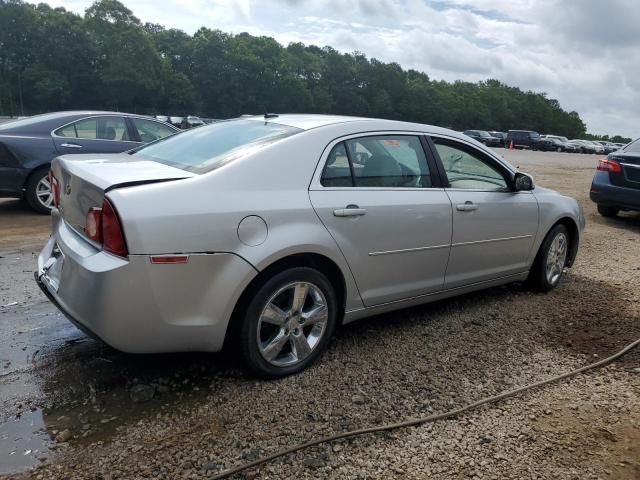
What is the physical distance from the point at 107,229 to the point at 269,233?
0.83 metres

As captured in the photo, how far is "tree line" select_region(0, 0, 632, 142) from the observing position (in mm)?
62031

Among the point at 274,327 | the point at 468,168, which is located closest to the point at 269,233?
the point at 274,327

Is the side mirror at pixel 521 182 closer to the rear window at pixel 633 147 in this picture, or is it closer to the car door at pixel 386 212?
the car door at pixel 386 212

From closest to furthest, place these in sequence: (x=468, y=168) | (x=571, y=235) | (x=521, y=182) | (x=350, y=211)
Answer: (x=350, y=211)
(x=468, y=168)
(x=521, y=182)
(x=571, y=235)

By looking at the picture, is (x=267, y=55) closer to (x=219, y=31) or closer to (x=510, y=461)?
(x=219, y=31)

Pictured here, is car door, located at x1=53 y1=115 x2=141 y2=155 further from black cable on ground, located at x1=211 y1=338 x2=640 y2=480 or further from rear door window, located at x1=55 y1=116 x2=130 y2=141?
black cable on ground, located at x1=211 y1=338 x2=640 y2=480

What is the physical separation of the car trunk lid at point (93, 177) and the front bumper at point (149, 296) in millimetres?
218

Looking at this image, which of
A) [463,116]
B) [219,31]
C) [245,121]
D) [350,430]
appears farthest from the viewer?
[463,116]

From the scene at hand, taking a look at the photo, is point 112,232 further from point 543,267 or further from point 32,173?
point 32,173

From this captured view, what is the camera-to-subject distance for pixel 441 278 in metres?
4.00

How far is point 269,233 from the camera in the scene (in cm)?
293

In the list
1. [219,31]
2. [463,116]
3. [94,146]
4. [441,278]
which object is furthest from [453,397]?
[463,116]

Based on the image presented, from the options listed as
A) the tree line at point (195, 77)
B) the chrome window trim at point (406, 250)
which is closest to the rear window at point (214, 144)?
the chrome window trim at point (406, 250)

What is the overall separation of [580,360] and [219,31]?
8863cm
